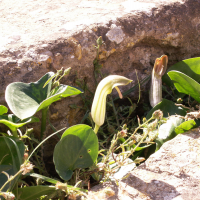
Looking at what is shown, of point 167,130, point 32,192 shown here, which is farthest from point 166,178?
point 32,192

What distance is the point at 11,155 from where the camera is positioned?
71 cm

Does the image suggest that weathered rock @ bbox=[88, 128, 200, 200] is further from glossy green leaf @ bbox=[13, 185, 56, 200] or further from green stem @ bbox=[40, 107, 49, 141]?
green stem @ bbox=[40, 107, 49, 141]

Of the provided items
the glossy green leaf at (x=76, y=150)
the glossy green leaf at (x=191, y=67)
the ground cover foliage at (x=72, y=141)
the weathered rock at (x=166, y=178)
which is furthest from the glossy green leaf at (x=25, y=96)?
the glossy green leaf at (x=191, y=67)

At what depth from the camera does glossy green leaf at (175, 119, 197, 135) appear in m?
0.87

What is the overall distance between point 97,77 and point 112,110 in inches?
6.9

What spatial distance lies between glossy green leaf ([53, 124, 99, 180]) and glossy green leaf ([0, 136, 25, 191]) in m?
0.11

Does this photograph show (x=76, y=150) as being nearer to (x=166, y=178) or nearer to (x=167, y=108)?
(x=166, y=178)

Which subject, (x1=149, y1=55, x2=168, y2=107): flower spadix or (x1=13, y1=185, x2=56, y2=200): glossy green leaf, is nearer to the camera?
(x1=13, y1=185, x2=56, y2=200): glossy green leaf

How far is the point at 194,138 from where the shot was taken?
827 millimetres

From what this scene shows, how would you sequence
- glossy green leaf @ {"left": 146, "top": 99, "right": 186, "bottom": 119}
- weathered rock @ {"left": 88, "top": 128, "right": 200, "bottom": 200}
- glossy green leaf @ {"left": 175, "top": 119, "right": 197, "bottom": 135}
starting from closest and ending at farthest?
1. weathered rock @ {"left": 88, "top": 128, "right": 200, "bottom": 200}
2. glossy green leaf @ {"left": 175, "top": 119, "right": 197, "bottom": 135}
3. glossy green leaf @ {"left": 146, "top": 99, "right": 186, "bottom": 119}

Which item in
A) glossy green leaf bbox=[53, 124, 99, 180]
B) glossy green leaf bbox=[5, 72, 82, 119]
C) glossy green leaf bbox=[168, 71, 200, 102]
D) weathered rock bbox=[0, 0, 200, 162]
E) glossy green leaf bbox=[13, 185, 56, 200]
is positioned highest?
weathered rock bbox=[0, 0, 200, 162]

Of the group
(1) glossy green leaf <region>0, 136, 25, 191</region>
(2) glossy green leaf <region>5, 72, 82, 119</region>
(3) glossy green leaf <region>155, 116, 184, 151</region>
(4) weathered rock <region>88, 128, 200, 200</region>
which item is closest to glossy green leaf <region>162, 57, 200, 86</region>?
(3) glossy green leaf <region>155, 116, 184, 151</region>

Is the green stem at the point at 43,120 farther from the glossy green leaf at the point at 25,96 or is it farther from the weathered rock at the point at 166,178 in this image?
the weathered rock at the point at 166,178

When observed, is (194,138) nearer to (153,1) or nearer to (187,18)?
(187,18)
